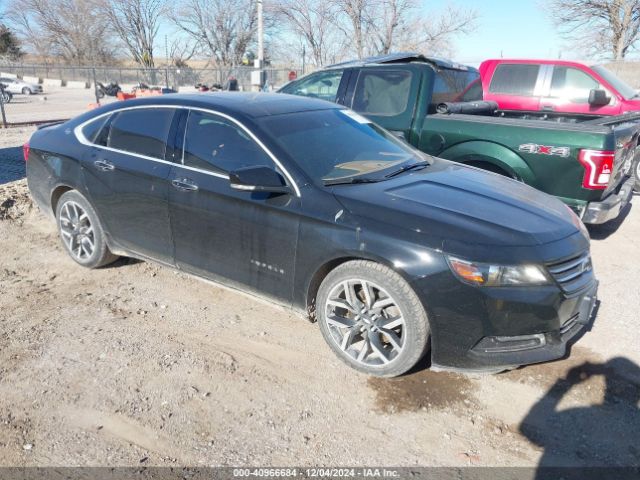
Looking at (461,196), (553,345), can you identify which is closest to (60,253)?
(461,196)

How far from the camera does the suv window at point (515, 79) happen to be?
907 centimetres

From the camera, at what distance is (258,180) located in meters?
3.24

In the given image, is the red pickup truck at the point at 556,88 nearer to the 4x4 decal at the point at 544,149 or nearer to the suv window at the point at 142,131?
the 4x4 decal at the point at 544,149

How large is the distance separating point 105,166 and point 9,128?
1239 cm

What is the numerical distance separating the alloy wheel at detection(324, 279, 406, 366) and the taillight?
2802mm

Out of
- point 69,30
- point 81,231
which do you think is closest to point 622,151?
point 81,231

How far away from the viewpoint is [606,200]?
504 cm

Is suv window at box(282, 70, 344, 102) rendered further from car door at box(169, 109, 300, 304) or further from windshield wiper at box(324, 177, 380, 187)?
windshield wiper at box(324, 177, 380, 187)

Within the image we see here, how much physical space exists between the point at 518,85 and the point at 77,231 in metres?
7.80

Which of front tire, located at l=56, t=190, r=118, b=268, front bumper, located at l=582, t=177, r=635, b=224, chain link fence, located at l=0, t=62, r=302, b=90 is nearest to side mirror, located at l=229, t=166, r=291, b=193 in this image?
front tire, located at l=56, t=190, r=118, b=268

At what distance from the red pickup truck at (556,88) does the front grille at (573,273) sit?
5942 mm

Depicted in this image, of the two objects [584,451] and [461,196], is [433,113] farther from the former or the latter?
[584,451]

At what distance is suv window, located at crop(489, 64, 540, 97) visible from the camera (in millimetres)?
9070

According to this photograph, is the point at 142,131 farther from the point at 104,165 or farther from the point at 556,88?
the point at 556,88
